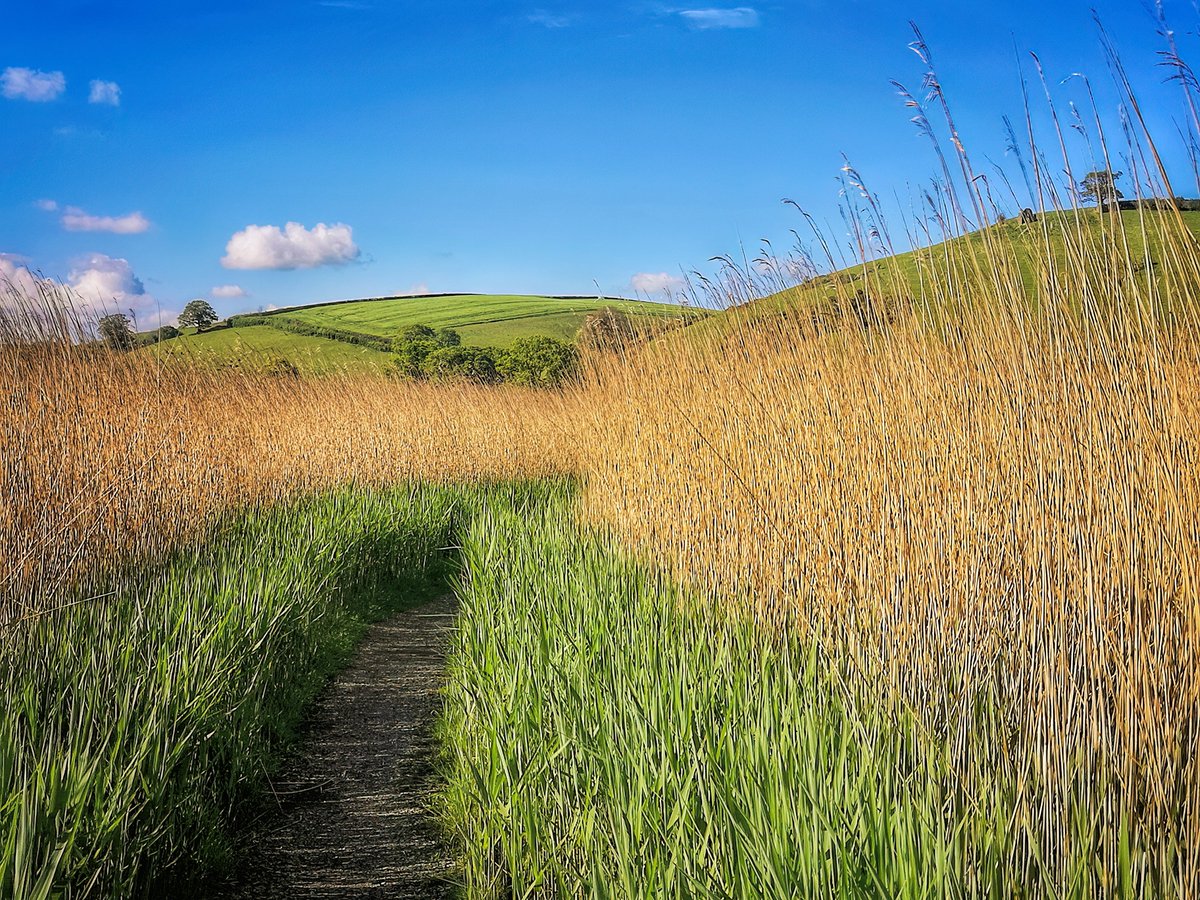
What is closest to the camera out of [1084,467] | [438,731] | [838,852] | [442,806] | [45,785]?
[838,852]

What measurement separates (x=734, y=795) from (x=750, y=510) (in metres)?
2.19

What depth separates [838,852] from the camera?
165 centimetres

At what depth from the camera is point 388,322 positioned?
45.5m

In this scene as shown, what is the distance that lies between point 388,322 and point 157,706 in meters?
44.6

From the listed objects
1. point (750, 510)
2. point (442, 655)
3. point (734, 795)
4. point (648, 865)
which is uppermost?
point (750, 510)

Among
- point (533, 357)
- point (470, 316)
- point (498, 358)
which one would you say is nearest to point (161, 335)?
point (533, 357)

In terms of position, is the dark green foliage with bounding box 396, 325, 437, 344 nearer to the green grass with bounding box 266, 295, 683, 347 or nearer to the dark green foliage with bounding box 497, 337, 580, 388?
the dark green foliage with bounding box 497, 337, 580, 388

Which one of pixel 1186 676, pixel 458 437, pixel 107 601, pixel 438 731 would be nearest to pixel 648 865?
pixel 1186 676

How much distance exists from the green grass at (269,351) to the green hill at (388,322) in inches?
2.4

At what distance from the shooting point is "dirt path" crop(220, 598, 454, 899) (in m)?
2.68

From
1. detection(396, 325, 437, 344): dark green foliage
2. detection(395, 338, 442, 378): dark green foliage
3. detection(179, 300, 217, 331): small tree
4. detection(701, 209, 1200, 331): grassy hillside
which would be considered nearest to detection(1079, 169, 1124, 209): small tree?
detection(701, 209, 1200, 331): grassy hillside

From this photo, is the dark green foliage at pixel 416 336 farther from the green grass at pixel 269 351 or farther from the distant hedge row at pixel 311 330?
the distant hedge row at pixel 311 330

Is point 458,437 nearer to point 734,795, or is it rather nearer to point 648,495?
point 648,495

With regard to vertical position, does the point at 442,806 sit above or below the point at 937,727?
below
